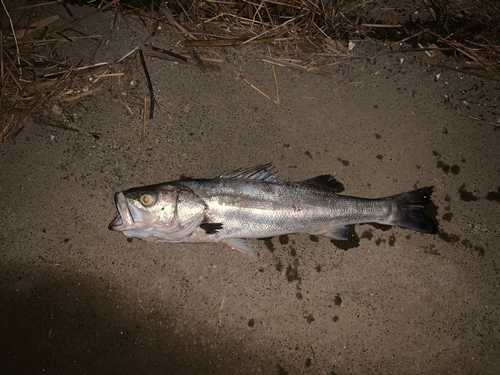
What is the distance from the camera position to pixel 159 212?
3.01 meters

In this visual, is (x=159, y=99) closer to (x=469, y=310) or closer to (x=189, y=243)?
(x=189, y=243)

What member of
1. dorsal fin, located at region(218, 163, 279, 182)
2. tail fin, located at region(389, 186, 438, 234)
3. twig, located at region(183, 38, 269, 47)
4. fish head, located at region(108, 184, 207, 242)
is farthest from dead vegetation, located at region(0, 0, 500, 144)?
tail fin, located at region(389, 186, 438, 234)

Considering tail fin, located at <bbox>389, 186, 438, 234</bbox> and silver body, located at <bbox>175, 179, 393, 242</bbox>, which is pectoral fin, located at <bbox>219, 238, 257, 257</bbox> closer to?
silver body, located at <bbox>175, 179, 393, 242</bbox>

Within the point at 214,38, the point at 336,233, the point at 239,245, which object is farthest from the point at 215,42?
the point at 336,233

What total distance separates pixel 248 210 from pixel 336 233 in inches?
47.8

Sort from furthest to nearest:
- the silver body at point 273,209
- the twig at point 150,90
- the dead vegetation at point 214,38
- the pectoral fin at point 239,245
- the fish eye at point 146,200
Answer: the twig at point 150,90, the dead vegetation at point 214,38, the pectoral fin at point 239,245, the silver body at point 273,209, the fish eye at point 146,200

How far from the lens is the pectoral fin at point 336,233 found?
133 inches

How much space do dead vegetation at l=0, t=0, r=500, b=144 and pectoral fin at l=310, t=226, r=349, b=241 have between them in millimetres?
2027

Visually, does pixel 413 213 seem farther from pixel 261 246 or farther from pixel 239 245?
pixel 239 245

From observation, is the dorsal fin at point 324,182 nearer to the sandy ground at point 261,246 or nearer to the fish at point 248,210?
the fish at point 248,210

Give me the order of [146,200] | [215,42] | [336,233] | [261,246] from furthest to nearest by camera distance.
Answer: [215,42] < [261,246] < [336,233] < [146,200]

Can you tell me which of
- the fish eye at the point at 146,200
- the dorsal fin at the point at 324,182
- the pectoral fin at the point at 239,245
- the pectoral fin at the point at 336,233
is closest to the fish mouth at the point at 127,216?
the fish eye at the point at 146,200

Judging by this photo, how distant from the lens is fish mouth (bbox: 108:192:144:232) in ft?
9.82

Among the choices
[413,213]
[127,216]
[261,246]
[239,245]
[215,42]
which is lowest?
[261,246]
